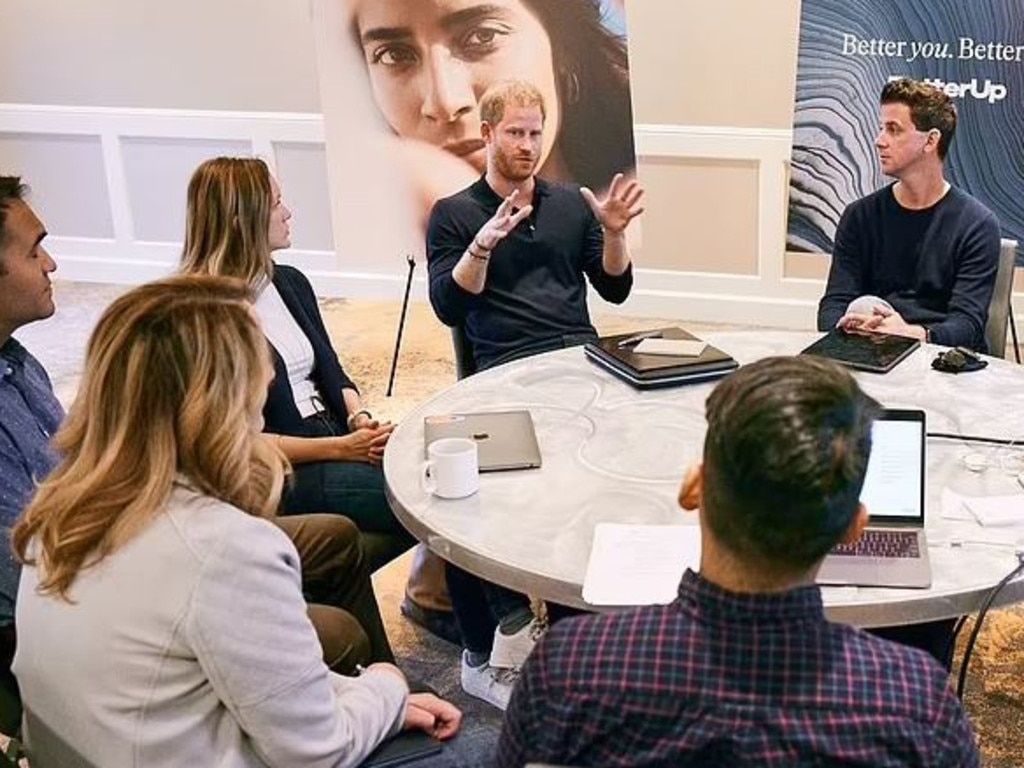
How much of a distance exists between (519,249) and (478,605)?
0.93 meters

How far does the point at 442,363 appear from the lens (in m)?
4.51

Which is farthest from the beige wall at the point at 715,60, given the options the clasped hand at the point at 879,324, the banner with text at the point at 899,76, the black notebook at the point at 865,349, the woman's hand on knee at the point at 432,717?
the woman's hand on knee at the point at 432,717

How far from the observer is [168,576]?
1.31 metres

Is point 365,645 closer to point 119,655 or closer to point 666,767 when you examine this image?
point 119,655

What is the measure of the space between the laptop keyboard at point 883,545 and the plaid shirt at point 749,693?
65 cm

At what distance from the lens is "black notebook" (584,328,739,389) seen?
2371 mm

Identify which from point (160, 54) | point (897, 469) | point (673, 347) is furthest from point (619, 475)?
point (160, 54)

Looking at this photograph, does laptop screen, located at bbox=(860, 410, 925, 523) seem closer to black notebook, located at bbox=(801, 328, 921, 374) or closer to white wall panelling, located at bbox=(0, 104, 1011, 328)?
black notebook, located at bbox=(801, 328, 921, 374)

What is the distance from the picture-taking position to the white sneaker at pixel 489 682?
241cm

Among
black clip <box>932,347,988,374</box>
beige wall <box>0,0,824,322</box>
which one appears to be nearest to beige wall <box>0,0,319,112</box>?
beige wall <box>0,0,824,322</box>

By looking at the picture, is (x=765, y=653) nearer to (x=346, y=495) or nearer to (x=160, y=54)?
(x=346, y=495)

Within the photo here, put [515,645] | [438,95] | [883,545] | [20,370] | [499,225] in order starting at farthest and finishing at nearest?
[438,95]
[499,225]
[515,645]
[20,370]
[883,545]

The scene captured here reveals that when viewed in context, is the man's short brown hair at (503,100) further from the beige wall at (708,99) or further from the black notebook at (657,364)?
the beige wall at (708,99)

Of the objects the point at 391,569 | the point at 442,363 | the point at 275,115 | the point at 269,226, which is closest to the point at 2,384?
the point at 269,226
